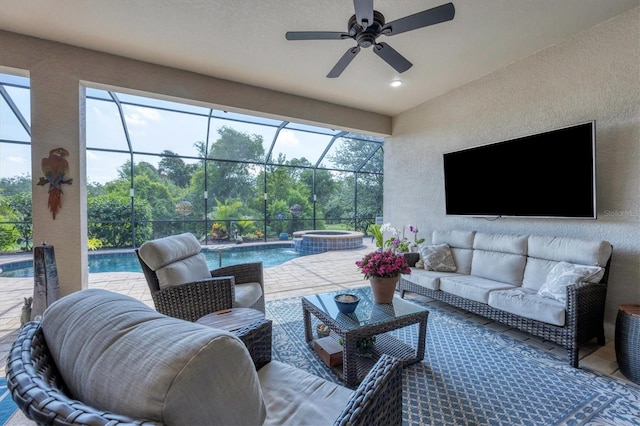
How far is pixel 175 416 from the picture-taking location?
22.2 inches

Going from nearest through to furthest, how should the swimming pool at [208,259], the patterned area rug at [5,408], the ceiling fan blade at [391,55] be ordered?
the patterned area rug at [5,408], the ceiling fan blade at [391,55], the swimming pool at [208,259]

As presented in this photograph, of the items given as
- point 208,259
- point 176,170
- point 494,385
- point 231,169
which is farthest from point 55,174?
point 231,169

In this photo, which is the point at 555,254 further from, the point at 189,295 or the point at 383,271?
the point at 189,295

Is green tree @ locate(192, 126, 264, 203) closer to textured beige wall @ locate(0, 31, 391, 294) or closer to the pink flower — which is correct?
textured beige wall @ locate(0, 31, 391, 294)

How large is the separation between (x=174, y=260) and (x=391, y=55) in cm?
259

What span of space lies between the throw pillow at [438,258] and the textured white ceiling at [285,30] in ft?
7.44

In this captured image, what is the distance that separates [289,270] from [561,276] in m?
3.99

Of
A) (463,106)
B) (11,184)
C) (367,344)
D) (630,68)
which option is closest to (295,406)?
(367,344)

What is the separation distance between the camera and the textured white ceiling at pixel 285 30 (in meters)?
2.44

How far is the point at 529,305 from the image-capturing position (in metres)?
2.47

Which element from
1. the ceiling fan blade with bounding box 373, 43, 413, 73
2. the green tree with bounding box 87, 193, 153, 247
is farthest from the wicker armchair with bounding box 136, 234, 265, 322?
the green tree with bounding box 87, 193, 153, 247

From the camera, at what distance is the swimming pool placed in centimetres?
594

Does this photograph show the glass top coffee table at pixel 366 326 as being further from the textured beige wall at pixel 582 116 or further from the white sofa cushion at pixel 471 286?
the textured beige wall at pixel 582 116

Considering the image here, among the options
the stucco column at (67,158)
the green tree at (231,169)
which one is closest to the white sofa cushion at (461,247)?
the stucco column at (67,158)
